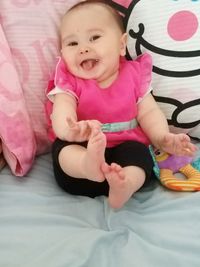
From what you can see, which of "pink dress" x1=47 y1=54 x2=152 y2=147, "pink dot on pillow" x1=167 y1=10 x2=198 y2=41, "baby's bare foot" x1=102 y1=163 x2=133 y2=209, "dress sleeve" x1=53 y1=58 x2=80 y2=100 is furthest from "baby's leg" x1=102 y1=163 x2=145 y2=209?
"pink dot on pillow" x1=167 y1=10 x2=198 y2=41

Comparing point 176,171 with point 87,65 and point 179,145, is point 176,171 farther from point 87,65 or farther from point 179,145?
point 87,65

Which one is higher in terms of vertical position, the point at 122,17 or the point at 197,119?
the point at 122,17

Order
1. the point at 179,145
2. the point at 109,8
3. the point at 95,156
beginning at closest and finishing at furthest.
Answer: the point at 95,156 < the point at 179,145 < the point at 109,8

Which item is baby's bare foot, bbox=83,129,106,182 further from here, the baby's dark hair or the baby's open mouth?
the baby's dark hair

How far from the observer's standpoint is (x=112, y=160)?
3.13 ft

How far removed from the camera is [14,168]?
0.97 m

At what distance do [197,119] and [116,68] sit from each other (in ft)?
0.78

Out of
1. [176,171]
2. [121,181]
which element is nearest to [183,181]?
[176,171]

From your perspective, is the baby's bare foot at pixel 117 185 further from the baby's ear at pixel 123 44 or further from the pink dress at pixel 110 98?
the baby's ear at pixel 123 44

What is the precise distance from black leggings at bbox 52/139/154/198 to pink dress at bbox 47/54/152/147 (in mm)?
62

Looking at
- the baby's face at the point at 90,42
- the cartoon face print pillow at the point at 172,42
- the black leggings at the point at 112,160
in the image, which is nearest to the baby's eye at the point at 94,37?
the baby's face at the point at 90,42

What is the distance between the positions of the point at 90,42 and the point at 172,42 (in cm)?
20

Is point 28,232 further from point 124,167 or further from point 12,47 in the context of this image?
point 12,47

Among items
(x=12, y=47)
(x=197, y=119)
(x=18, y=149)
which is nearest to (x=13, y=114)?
(x=18, y=149)
